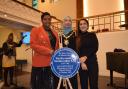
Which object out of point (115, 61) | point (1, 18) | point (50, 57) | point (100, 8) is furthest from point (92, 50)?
point (100, 8)

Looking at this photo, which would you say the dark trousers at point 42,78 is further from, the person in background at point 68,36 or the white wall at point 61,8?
the white wall at point 61,8

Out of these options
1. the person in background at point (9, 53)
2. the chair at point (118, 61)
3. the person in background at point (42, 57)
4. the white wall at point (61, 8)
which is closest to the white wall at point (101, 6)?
the white wall at point (61, 8)

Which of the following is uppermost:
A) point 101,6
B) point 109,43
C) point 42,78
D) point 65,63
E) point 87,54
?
point 101,6

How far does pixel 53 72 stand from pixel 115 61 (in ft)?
8.40

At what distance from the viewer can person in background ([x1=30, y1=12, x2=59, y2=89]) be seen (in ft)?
8.70

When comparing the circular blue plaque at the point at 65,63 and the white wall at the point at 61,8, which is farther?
the white wall at the point at 61,8

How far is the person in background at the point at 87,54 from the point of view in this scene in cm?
277

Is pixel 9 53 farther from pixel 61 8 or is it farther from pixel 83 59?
pixel 61 8

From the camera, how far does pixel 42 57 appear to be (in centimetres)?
266

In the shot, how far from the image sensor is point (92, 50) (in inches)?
110

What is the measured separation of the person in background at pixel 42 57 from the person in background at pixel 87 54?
39cm

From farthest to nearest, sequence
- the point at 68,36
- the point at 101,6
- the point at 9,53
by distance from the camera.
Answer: the point at 101,6, the point at 9,53, the point at 68,36

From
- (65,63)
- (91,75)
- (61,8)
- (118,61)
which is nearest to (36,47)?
(65,63)

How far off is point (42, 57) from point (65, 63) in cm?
31
